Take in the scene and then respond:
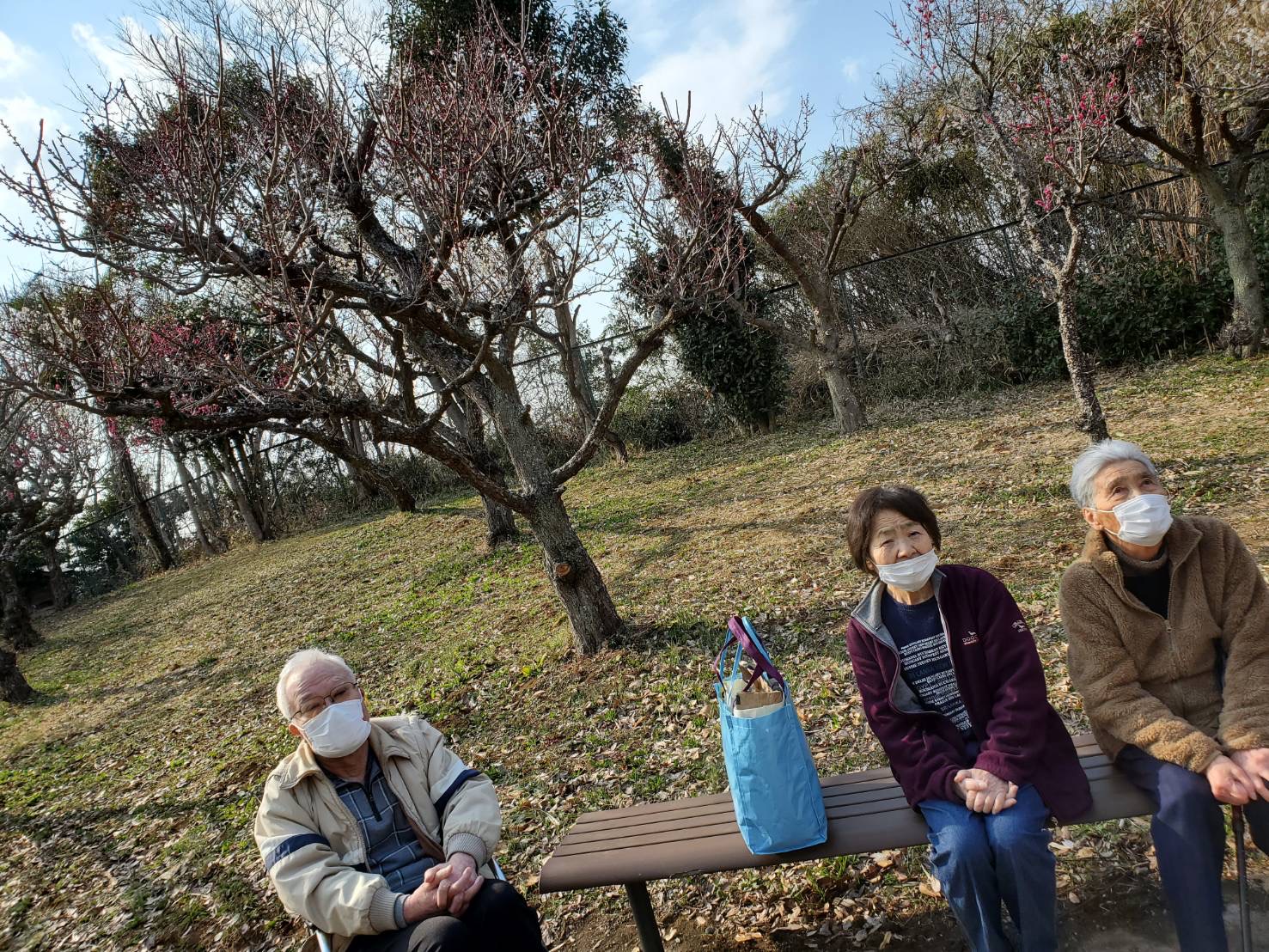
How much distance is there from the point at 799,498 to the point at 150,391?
238 inches

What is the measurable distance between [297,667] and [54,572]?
1890cm

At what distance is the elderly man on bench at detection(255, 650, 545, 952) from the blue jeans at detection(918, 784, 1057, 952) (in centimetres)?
124

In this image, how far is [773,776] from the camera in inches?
82.7

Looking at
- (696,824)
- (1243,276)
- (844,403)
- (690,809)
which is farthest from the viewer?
(844,403)

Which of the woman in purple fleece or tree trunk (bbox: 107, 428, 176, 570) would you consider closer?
the woman in purple fleece

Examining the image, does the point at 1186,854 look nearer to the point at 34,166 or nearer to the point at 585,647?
the point at 585,647

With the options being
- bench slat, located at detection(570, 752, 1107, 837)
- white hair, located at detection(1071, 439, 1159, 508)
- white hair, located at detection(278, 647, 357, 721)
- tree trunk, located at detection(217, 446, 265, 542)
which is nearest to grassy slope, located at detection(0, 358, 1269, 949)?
bench slat, located at detection(570, 752, 1107, 837)

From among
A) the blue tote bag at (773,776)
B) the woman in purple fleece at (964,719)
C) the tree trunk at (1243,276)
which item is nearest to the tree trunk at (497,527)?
the woman in purple fleece at (964,719)

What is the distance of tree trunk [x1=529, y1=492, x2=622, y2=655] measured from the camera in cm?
524

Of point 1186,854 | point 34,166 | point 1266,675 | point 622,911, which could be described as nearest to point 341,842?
point 622,911

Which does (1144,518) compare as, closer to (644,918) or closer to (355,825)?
(644,918)

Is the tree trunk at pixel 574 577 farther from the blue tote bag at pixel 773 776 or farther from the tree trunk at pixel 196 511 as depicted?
the tree trunk at pixel 196 511

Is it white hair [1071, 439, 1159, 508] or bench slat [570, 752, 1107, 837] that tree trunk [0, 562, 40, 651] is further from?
white hair [1071, 439, 1159, 508]

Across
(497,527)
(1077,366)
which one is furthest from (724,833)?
(497,527)
